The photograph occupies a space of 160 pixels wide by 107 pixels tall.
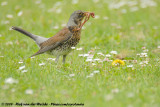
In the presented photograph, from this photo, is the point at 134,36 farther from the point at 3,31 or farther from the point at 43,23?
the point at 3,31

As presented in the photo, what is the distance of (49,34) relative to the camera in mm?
8953

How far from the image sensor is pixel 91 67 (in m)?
5.86

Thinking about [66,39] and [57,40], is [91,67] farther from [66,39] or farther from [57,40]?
[57,40]

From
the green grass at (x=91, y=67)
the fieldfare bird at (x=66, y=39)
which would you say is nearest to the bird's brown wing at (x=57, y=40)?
the fieldfare bird at (x=66, y=39)

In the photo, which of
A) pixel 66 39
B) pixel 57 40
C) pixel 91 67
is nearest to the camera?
pixel 91 67

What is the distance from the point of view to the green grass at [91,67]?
4.35 metres

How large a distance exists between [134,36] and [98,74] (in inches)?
151

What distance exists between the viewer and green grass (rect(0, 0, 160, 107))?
4.35 metres

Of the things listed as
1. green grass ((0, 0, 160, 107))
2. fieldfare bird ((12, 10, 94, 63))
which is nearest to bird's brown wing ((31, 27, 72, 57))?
fieldfare bird ((12, 10, 94, 63))

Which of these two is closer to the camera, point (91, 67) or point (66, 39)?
point (91, 67)

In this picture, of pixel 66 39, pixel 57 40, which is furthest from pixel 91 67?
pixel 57 40

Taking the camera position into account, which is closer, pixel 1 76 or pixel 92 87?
pixel 92 87

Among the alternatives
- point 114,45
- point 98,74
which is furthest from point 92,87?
point 114,45

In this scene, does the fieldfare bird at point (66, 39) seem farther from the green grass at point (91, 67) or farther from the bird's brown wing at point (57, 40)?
the green grass at point (91, 67)
